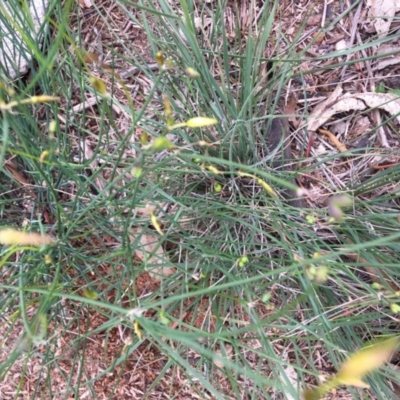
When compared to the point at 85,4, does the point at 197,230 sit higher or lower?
lower

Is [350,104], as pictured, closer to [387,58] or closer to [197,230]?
[387,58]

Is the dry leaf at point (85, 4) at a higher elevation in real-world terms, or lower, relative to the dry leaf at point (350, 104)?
higher

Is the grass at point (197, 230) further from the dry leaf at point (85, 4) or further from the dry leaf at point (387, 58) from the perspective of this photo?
the dry leaf at point (387, 58)

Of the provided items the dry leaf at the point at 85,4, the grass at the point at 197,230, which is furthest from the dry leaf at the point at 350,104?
the dry leaf at the point at 85,4

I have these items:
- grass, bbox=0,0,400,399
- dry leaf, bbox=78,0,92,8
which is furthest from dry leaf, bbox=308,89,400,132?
dry leaf, bbox=78,0,92,8

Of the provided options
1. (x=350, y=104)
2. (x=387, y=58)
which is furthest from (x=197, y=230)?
(x=387, y=58)

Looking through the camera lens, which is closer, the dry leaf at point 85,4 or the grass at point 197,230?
the grass at point 197,230

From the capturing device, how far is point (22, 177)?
38.3 inches

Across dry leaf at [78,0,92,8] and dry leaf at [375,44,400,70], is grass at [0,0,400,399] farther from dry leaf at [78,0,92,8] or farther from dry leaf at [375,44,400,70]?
dry leaf at [375,44,400,70]

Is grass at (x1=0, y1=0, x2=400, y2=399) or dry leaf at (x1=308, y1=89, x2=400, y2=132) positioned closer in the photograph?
grass at (x1=0, y1=0, x2=400, y2=399)

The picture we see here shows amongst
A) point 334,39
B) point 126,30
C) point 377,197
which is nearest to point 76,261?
point 126,30

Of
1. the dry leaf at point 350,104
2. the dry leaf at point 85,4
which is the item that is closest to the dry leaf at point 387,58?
the dry leaf at point 350,104

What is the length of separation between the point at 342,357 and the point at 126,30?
34.8 inches

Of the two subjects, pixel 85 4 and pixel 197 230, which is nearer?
pixel 197 230
